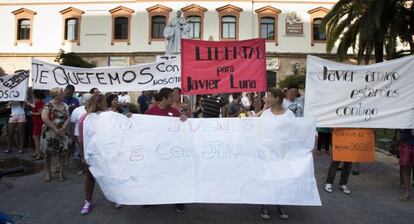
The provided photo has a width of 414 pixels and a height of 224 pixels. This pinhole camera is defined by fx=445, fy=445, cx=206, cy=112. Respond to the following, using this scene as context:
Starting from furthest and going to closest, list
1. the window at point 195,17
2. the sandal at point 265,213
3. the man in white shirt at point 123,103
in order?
1. the window at point 195,17
2. the man in white shirt at point 123,103
3. the sandal at point 265,213

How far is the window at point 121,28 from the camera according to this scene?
3672 centimetres

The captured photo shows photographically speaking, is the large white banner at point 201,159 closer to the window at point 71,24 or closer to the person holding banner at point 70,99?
the person holding banner at point 70,99

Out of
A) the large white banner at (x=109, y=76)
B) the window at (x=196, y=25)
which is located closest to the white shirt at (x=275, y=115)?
the large white banner at (x=109, y=76)

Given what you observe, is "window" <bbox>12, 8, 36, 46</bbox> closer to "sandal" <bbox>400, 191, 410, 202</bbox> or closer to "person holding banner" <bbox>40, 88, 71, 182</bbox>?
"person holding banner" <bbox>40, 88, 71, 182</bbox>

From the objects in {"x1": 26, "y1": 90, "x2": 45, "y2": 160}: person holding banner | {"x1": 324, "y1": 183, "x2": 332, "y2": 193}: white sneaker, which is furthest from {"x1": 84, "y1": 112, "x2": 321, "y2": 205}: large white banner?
{"x1": 26, "y1": 90, "x2": 45, "y2": 160}: person holding banner

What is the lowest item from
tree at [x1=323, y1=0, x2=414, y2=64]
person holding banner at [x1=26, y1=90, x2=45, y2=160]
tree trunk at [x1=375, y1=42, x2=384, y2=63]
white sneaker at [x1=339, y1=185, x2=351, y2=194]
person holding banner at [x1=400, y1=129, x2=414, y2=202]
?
white sneaker at [x1=339, y1=185, x2=351, y2=194]

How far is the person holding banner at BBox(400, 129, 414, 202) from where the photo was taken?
23.2ft

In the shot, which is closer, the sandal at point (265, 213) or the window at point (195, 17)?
the sandal at point (265, 213)

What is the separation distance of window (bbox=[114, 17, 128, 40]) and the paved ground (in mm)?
29693

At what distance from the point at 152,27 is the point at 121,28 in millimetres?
2617

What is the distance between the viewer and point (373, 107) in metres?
7.34

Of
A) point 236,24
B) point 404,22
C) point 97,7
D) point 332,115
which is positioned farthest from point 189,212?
point 97,7

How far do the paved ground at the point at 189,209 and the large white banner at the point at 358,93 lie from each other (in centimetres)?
128

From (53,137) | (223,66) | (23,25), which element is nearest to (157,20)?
(23,25)
